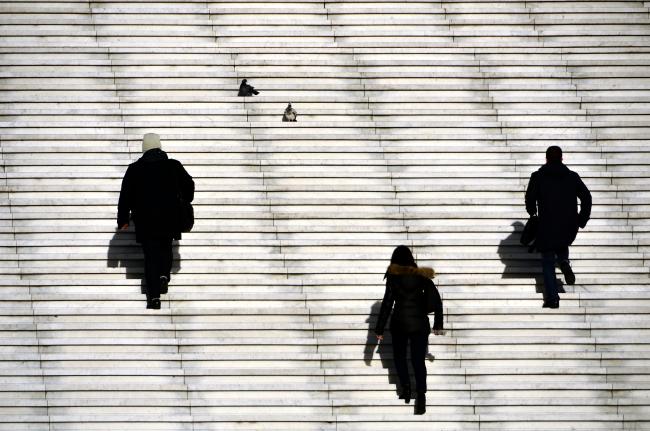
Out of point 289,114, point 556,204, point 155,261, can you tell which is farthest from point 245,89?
point 556,204

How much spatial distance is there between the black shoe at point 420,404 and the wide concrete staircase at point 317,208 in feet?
0.42

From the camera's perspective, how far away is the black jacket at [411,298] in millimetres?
9258

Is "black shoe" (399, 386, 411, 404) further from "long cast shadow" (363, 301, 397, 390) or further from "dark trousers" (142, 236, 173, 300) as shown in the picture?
"dark trousers" (142, 236, 173, 300)

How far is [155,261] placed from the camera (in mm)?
10109

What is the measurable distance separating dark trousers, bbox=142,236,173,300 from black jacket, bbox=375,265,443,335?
2.17 metres

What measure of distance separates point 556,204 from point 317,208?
256cm

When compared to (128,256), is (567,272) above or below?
below

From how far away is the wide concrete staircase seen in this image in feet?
32.4

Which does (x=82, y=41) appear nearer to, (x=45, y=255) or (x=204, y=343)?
(x=45, y=255)

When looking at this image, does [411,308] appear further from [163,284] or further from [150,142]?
[150,142]

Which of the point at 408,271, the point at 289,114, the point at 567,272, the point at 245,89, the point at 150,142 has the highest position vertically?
the point at 245,89

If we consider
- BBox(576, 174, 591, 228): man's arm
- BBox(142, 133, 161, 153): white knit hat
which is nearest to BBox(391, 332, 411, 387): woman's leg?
BBox(576, 174, 591, 228): man's arm

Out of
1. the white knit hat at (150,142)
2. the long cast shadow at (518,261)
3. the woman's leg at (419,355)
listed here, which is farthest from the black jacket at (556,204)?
the white knit hat at (150,142)

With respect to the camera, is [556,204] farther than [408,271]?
Yes
